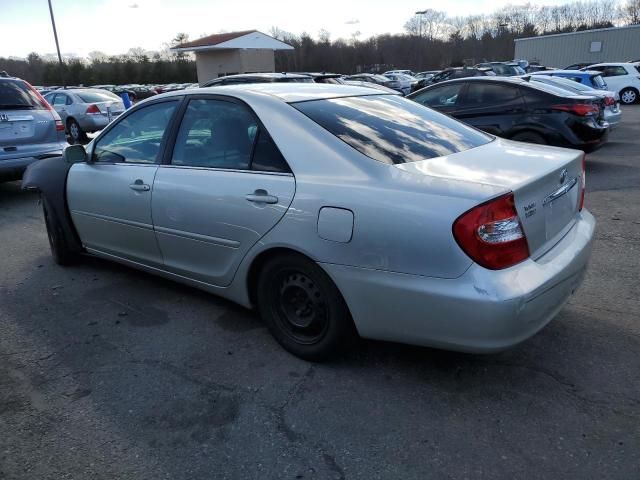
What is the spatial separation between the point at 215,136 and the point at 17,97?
5949mm

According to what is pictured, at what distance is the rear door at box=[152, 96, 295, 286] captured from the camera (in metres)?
3.05

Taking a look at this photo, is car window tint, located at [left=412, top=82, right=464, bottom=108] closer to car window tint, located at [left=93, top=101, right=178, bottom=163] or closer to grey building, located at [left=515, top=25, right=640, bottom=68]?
car window tint, located at [left=93, top=101, right=178, bottom=163]

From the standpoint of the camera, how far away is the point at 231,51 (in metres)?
49.0

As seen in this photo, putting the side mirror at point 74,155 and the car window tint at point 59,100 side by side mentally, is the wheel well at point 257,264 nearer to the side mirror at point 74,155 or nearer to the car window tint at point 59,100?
the side mirror at point 74,155

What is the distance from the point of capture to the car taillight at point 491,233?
2.37 meters

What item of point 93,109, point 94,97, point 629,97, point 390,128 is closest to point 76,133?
point 93,109

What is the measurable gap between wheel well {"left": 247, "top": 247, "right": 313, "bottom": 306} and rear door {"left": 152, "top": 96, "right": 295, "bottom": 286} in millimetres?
90

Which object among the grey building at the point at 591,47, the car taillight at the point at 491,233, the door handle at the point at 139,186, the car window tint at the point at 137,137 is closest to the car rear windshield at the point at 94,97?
the car window tint at the point at 137,137

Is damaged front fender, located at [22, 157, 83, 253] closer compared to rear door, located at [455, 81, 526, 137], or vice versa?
damaged front fender, located at [22, 157, 83, 253]

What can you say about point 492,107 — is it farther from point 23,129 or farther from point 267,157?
point 23,129

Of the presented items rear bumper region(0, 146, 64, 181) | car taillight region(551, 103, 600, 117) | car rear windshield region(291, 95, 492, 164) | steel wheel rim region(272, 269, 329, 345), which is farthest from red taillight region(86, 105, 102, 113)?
steel wheel rim region(272, 269, 329, 345)

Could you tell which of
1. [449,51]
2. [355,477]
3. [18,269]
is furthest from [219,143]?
[449,51]

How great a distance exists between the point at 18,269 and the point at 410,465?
420cm

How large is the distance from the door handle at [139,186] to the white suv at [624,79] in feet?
69.7
